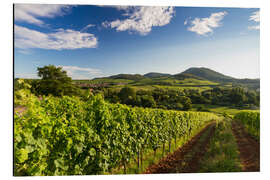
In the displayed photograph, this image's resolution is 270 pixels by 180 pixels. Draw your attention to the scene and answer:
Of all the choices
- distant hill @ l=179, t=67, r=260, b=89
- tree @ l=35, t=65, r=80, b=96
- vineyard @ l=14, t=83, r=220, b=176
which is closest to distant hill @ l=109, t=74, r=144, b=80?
vineyard @ l=14, t=83, r=220, b=176

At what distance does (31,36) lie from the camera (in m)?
3.49

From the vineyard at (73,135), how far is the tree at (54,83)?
15.7 inches

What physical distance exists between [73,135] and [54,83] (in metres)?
2.06

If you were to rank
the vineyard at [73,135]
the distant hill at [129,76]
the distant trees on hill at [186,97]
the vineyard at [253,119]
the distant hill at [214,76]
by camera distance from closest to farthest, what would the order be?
the vineyard at [73,135] < the distant hill at [129,76] < the distant hill at [214,76] < the distant trees on hill at [186,97] < the vineyard at [253,119]

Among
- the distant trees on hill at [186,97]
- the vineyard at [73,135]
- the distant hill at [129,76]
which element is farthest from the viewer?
the distant trees on hill at [186,97]

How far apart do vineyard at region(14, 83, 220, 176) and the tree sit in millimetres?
399

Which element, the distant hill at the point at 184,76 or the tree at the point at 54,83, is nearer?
the tree at the point at 54,83

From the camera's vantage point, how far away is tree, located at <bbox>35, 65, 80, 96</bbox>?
12.0ft

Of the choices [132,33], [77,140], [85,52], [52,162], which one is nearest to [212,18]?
[132,33]

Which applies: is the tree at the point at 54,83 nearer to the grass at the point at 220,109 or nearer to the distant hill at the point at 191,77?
the distant hill at the point at 191,77

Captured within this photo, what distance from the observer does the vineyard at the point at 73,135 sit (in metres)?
2.15

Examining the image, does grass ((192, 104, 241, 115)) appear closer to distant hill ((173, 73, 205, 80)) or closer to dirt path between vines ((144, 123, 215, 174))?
distant hill ((173, 73, 205, 80))

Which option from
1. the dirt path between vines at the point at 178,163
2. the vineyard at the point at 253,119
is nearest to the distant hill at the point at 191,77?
the vineyard at the point at 253,119

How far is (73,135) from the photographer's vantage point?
249 centimetres
